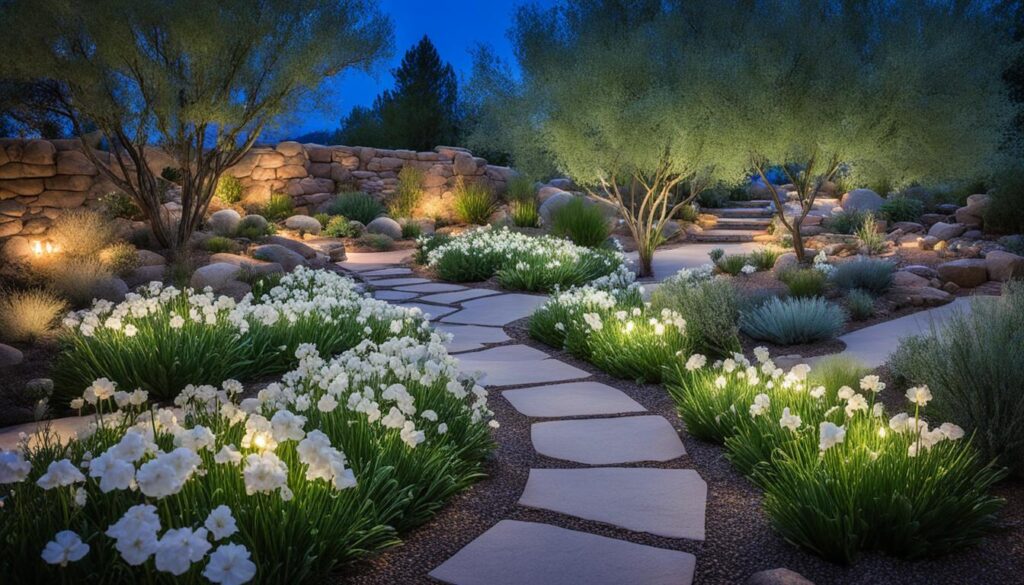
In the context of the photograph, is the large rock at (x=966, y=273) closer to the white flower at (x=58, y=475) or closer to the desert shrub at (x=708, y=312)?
the desert shrub at (x=708, y=312)

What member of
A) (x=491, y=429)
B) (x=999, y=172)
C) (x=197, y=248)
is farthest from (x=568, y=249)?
(x=999, y=172)

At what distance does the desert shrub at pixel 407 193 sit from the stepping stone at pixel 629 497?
14.0 m

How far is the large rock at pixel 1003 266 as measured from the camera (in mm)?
7496

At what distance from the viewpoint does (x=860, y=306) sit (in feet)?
20.6

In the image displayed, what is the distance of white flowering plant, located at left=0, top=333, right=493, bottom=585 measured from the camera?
1686 millimetres

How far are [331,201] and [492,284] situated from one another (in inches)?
336

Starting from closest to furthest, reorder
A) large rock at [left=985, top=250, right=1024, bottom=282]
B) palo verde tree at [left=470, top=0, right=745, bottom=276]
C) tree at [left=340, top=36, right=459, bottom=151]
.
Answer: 1. large rock at [left=985, top=250, right=1024, bottom=282]
2. palo verde tree at [left=470, top=0, right=745, bottom=276]
3. tree at [left=340, top=36, right=459, bottom=151]

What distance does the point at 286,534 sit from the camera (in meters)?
2.10

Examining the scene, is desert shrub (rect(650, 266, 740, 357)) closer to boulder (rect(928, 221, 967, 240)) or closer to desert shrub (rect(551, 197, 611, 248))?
desert shrub (rect(551, 197, 611, 248))

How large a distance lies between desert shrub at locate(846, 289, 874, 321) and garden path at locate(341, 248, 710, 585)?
2954 mm

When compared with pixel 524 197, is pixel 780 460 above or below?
below

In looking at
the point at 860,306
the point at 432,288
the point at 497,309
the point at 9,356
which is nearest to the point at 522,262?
the point at 432,288

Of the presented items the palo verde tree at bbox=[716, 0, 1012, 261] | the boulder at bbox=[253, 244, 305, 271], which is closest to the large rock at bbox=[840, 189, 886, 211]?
the palo verde tree at bbox=[716, 0, 1012, 261]

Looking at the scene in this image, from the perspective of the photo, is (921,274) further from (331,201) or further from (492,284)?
(331,201)
